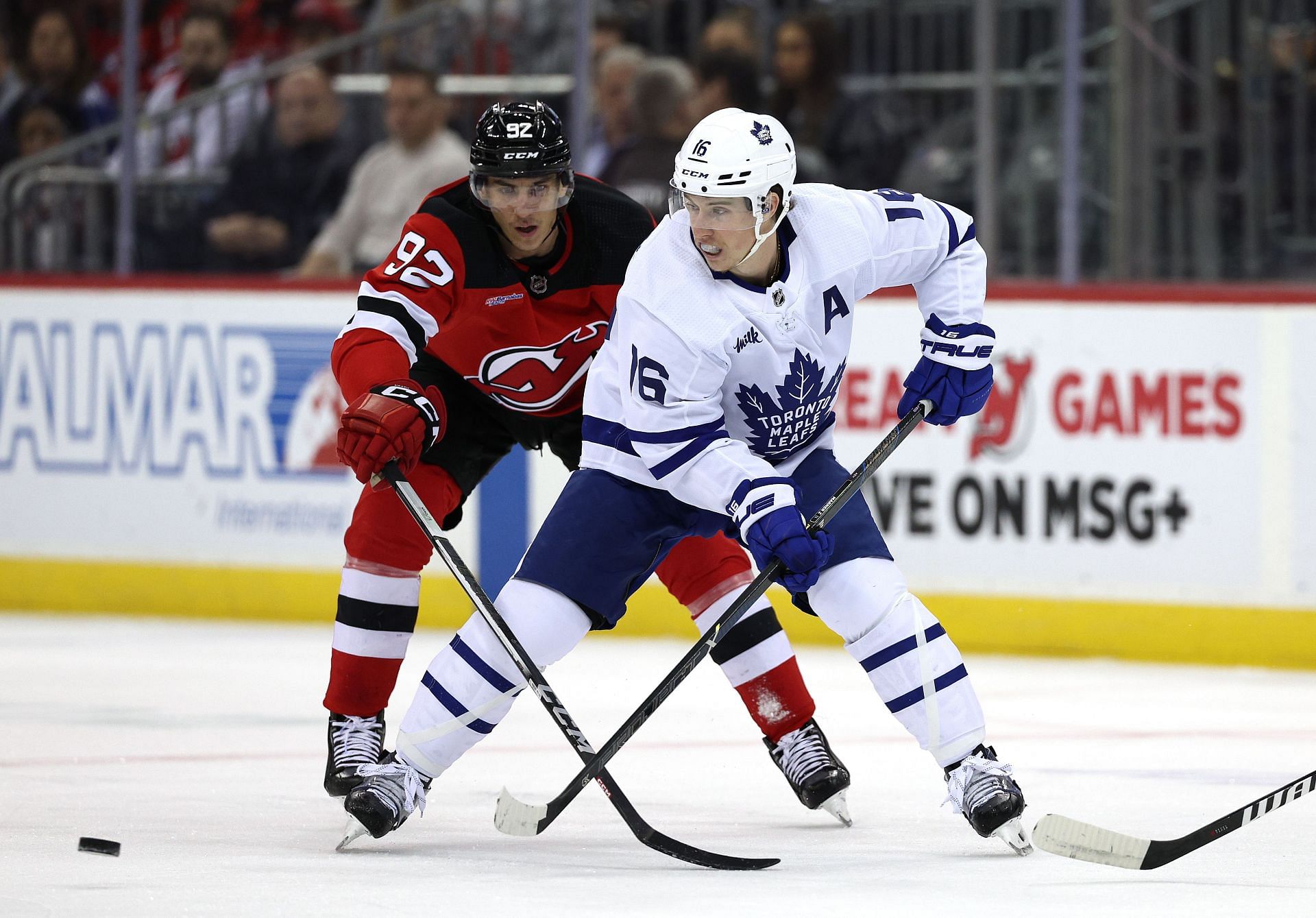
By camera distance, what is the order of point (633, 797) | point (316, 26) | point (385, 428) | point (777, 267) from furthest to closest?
1. point (316, 26)
2. point (633, 797)
3. point (385, 428)
4. point (777, 267)

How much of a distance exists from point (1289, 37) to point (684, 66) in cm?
197

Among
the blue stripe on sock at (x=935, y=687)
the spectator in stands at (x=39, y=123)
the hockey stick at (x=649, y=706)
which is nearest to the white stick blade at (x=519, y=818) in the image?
the hockey stick at (x=649, y=706)

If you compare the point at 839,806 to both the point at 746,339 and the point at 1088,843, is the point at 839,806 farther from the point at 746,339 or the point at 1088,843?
the point at 746,339

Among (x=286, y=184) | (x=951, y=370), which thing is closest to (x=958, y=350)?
(x=951, y=370)

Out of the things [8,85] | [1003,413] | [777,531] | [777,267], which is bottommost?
[1003,413]

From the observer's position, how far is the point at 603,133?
7.24 metres

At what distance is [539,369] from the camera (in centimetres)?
402

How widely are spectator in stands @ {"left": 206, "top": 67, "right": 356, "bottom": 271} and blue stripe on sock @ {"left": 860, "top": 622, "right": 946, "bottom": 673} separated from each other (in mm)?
4284

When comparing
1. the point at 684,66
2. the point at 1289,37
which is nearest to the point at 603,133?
the point at 684,66

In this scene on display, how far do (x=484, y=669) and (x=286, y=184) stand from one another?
14.1 feet

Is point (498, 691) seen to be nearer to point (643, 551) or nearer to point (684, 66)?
point (643, 551)

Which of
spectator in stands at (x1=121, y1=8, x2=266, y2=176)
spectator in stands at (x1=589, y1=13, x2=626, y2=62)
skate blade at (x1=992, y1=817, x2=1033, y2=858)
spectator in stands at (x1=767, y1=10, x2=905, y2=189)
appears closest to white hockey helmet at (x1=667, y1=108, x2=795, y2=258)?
skate blade at (x1=992, y1=817, x2=1033, y2=858)

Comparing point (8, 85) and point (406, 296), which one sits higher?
point (8, 85)

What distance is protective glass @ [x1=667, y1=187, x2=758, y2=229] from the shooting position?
11.4ft
